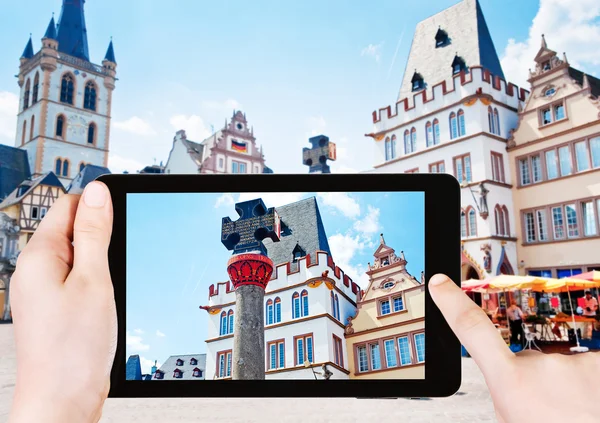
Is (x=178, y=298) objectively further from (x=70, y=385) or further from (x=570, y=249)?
(x=570, y=249)

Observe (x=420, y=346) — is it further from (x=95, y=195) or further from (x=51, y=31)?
(x=51, y=31)

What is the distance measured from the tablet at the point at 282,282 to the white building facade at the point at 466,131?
1783 cm

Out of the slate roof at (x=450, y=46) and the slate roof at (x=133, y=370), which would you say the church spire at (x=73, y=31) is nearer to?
the slate roof at (x=450, y=46)

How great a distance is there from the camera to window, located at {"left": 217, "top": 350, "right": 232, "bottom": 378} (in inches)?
57.6

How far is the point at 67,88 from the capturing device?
44.0 meters

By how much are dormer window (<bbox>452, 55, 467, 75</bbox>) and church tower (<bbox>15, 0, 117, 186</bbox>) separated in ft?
105

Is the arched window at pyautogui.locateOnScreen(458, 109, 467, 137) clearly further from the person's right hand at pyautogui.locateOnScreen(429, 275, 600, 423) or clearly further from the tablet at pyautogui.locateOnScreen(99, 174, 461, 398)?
the person's right hand at pyautogui.locateOnScreen(429, 275, 600, 423)

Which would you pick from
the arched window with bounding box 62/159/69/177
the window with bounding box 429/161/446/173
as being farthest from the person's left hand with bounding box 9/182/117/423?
the arched window with bounding box 62/159/69/177

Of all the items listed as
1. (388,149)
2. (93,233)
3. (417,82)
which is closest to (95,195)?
(93,233)

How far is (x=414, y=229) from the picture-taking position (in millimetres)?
1510

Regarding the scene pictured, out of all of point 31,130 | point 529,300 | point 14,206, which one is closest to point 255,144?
point 14,206

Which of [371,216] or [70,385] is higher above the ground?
[371,216]

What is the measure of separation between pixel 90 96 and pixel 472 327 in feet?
164

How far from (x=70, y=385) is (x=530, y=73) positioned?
22.3 m
